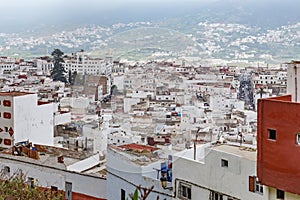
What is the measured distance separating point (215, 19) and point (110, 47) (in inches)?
577

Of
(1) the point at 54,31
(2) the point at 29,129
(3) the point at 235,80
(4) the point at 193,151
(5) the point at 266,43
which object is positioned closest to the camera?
(4) the point at 193,151

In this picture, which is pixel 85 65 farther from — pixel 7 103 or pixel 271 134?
pixel 271 134

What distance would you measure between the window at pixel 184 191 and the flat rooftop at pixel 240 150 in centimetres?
43

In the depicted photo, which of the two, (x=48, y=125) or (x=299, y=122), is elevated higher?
(x=299, y=122)

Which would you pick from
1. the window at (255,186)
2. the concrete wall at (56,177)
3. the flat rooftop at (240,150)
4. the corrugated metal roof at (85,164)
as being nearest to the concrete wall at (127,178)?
the concrete wall at (56,177)

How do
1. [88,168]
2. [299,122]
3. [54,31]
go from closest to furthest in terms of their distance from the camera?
[299,122], [88,168], [54,31]

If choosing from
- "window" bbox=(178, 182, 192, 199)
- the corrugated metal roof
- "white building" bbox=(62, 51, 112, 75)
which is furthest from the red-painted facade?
"white building" bbox=(62, 51, 112, 75)

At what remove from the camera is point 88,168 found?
22.8 feet

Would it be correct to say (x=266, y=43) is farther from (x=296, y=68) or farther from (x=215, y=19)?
(x=296, y=68)

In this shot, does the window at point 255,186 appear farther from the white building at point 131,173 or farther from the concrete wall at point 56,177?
the concrete wall at point 56,177

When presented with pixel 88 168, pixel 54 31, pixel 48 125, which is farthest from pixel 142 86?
pixel 54 31

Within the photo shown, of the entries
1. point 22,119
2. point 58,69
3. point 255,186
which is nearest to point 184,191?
point 255,186

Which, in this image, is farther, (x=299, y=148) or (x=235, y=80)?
(x=235, y=80)

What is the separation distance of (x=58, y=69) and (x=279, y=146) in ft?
90.8
